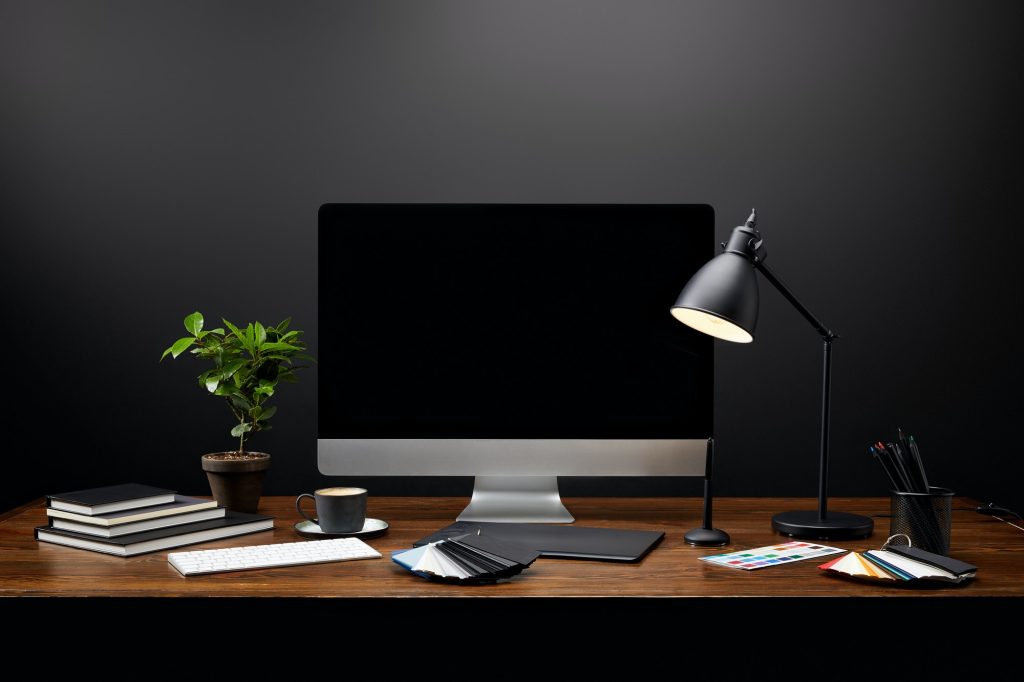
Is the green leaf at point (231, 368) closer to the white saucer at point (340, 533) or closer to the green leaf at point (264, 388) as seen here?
the green leaf at point (264, 388)

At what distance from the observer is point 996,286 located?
1984mm

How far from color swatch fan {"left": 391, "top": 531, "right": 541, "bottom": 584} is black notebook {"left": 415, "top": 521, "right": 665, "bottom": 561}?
7 centimetres

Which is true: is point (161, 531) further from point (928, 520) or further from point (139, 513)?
point (928, 520)

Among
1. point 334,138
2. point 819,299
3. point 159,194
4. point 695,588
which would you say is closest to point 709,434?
point 695,588

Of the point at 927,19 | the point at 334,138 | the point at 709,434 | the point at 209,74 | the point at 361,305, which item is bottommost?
the point at 709,434

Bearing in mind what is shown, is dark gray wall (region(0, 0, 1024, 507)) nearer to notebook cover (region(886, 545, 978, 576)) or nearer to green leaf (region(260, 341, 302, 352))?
green leaf (region(260, 341, 302, 352))

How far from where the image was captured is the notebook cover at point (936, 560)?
1.18 metres

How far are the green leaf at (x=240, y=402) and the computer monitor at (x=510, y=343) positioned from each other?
6.0 inches

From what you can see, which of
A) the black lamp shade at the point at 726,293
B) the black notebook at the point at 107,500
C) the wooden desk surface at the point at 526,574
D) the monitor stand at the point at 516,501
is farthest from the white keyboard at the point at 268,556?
the black lamp shade at the point at 726,293

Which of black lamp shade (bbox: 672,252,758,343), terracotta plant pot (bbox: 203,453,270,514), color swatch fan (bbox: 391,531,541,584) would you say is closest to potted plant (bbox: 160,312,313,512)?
terracotta plant pot (bbox: 203,453,270,514)

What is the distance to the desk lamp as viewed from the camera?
4.59ft
